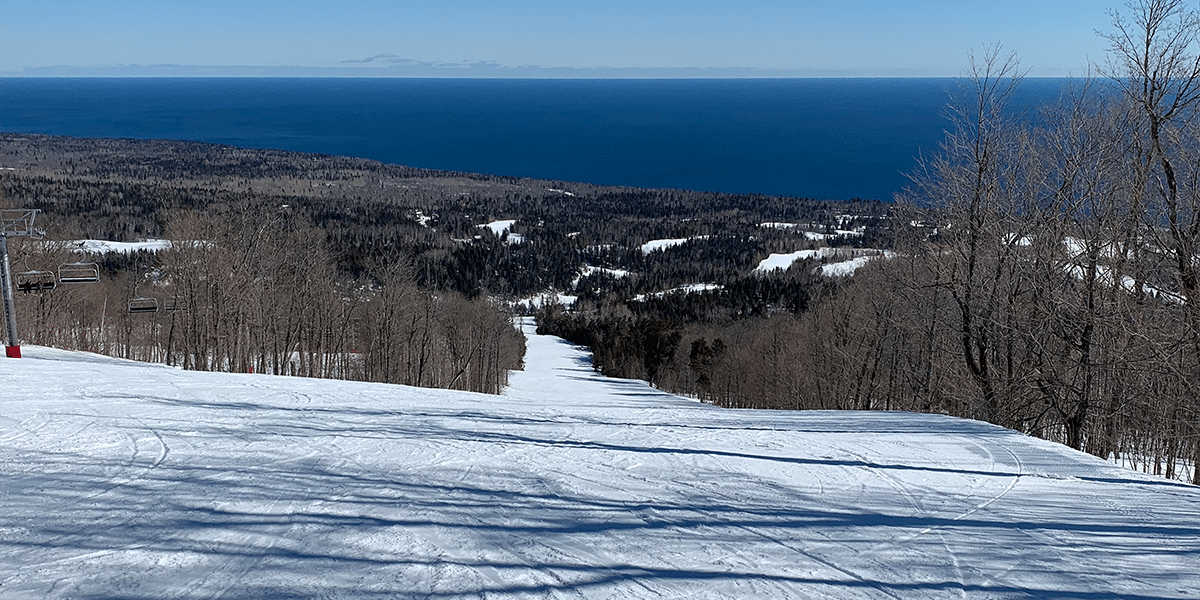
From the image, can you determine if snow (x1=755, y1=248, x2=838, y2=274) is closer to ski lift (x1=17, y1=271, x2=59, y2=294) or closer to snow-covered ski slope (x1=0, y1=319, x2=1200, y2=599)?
ski lift (x1=17, y1=271, x2=59, y2=294)

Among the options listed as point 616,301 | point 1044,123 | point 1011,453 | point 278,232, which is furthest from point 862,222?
point 1011,453

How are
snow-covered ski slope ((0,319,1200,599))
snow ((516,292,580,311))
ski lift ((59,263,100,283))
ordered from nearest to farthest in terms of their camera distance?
snow-covered ski slope ((0,319,1200,599)) < ski lift ((59,263,100,283)) < snow ((516,292,580,311))

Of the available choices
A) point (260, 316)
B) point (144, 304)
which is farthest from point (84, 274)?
point (260, 316)

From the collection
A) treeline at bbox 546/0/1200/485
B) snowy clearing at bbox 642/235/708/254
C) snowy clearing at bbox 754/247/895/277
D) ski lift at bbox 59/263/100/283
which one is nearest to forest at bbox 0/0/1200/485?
treeline at bbox 546/0/1200/485

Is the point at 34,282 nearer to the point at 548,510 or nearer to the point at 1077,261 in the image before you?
the point at 548,510

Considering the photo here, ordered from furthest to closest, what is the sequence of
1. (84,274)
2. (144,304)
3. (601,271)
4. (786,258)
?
(786,258) < (601,271) < (144,304) < (84,274)
